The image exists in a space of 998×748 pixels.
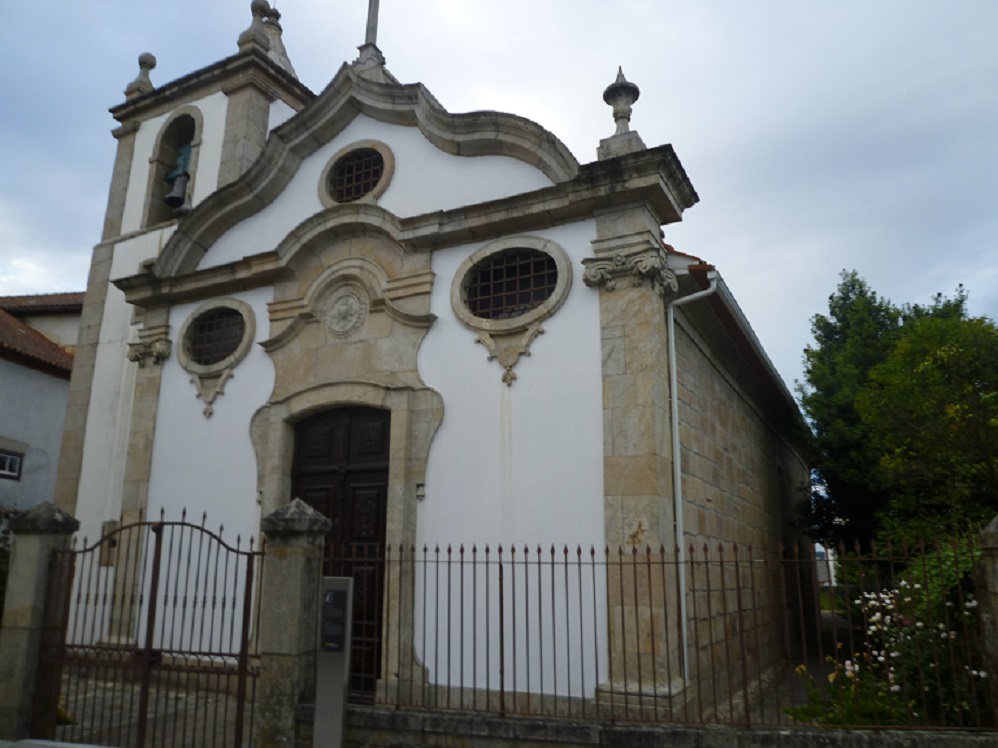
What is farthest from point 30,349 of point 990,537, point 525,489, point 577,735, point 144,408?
point 990,537

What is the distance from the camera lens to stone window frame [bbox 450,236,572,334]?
739 cm

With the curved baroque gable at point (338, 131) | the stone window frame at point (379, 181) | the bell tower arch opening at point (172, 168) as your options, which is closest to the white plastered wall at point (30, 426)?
the bell tower arch opening at point (172, 168)

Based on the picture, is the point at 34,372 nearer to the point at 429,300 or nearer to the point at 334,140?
the point at 334,140

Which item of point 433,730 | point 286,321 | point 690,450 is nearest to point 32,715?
point 433,730

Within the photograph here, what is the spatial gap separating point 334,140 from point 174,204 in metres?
3.48

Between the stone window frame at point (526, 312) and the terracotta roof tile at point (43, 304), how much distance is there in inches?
525

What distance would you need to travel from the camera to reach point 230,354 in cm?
947

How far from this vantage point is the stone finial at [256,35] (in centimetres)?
1166

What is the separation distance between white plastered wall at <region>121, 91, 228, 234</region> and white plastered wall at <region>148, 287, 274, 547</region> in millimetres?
2743

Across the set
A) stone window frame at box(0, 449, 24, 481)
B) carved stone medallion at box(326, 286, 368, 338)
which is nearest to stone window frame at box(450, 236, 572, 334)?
carved stone medallion at box(326, 286, 368, 338)

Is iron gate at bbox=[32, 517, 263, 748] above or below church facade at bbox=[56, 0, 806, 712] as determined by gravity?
below

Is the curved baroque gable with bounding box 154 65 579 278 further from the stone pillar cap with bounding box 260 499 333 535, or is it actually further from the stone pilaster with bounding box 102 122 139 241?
the stone pillar cap with bounding box 260 499 333 535

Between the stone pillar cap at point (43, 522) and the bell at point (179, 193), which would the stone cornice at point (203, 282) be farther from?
the stone pillar cap at point (43, 522)

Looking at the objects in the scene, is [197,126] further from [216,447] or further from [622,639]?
[622,639]
